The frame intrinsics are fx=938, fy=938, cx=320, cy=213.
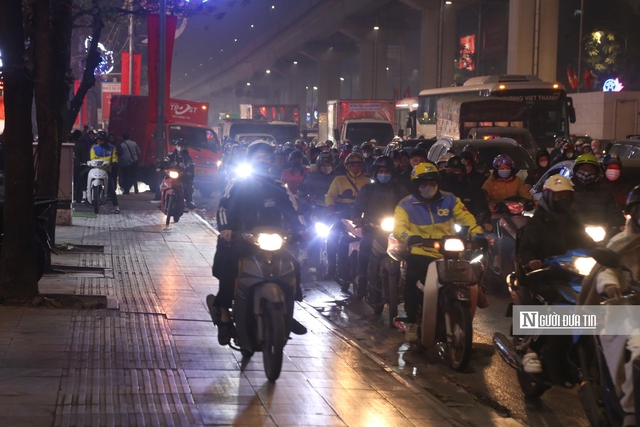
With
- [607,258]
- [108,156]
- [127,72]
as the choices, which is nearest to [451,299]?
[607,258]

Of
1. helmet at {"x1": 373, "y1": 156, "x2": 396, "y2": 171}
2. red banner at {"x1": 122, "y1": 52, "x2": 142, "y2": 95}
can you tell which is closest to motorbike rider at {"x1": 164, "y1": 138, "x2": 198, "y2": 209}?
helmet at {"x1": 373, "y1": 156, "x2": 396, "y2": 171}

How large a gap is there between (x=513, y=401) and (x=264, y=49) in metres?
83.3

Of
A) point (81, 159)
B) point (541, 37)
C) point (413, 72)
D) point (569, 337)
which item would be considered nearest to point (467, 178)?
point (569, 337)

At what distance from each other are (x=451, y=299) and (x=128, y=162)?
20.0 m

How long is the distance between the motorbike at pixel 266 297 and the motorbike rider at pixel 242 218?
24cm

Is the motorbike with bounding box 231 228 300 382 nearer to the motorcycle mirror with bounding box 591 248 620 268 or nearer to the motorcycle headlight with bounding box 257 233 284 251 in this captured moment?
the motorcycle headlight with bounding box 257 233 284 251

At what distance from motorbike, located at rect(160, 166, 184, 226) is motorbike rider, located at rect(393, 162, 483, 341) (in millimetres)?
11242

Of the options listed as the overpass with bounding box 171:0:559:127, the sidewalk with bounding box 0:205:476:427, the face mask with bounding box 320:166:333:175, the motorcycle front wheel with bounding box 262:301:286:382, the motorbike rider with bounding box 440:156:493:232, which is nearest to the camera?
the sidewalk with bounding box 0:205:476:427

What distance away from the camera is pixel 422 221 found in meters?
8.48

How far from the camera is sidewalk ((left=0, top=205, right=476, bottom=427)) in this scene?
6.06m

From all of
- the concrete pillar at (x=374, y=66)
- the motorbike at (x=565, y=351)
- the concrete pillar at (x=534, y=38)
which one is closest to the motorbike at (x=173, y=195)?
the motorbike at (x=565, y=351)

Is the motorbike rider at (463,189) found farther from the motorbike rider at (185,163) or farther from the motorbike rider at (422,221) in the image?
the motorbike rider at (185,163)

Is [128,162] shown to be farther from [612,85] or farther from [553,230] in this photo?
[612,85]

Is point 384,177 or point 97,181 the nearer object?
point 384,177
